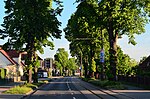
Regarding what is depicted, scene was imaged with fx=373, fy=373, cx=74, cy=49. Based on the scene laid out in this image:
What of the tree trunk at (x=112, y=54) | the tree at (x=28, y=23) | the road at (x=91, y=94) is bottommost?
the road at (x=91, y=94)

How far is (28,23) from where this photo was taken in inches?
1932

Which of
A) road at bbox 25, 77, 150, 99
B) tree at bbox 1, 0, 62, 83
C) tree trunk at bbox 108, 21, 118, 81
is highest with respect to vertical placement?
tree at bbox 1, 0, 62, 83

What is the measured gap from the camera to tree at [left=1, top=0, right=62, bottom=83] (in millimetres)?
48969

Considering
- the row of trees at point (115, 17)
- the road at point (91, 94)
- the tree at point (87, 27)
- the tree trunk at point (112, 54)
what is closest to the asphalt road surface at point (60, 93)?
the road at point (91, 94)

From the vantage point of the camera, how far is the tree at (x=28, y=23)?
49.0 metres

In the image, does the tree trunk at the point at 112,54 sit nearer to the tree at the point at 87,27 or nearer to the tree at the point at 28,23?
the tree at the point at 87,27

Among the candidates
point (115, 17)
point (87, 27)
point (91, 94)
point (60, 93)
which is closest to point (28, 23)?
point (115, 17)

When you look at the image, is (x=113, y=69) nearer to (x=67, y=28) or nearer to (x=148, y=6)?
(x=148, y=6)

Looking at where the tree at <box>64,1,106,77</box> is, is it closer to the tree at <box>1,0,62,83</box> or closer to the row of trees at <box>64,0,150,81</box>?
the row of trees at <box>64,0,150,81</box>

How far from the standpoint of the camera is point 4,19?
5103 centimetres

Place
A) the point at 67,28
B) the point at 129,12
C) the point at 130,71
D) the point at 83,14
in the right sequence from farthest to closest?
the point at 67,28, the point at 130,71, the point at 83,14, the point at 129,12

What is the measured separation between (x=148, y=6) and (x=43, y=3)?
47.6ft

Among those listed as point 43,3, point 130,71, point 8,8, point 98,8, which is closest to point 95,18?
point 98,8

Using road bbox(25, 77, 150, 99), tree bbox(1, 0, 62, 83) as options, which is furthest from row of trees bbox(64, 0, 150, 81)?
road bbox(25, 77, 150, 99)
